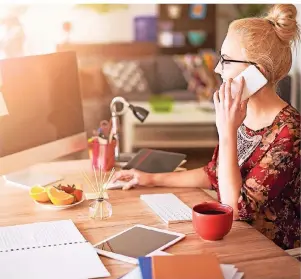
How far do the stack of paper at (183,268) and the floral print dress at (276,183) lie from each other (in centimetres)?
33

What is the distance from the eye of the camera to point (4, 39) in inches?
99.2

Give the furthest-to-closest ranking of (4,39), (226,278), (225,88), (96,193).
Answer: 1. (4,39)
2. (96,193)
3. (225,88)
4. (226,278)

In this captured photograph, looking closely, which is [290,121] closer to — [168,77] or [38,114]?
[38,114]

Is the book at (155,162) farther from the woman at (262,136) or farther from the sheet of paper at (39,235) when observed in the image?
the sheet of paper at (39,235)

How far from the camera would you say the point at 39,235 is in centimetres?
137

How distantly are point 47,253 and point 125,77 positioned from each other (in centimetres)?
453

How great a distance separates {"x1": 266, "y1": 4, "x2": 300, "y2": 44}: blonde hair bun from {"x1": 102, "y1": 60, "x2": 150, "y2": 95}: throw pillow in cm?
403

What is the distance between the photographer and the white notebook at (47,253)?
1.16 metres

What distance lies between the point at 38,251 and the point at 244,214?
0.52 meters

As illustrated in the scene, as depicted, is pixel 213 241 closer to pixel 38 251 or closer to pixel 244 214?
pixel 244 214

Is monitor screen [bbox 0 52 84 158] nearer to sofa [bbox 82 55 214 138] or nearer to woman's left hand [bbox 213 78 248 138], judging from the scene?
woman's left hand [bbox 213 78 248 138]

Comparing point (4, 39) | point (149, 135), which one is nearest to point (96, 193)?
point (4, 39)

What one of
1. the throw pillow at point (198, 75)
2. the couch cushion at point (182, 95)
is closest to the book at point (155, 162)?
the throw pillow at point (198, 75)

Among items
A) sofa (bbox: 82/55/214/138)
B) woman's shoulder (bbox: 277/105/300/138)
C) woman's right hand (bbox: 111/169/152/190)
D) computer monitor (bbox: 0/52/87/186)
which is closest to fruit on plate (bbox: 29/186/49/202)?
computer monitor (bbox: 0/52/87/186)
